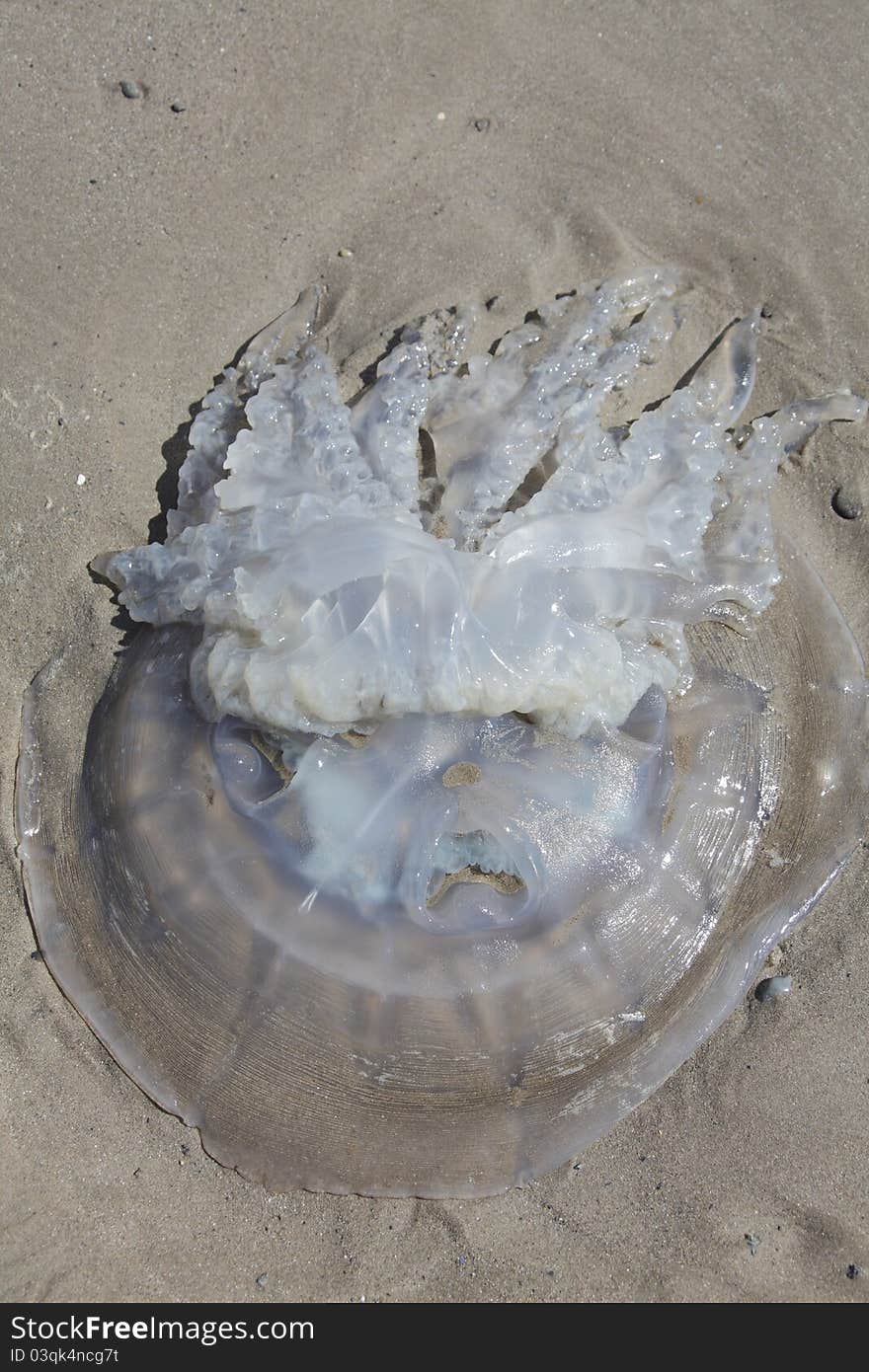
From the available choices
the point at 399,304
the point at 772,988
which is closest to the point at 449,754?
the point at 772,988

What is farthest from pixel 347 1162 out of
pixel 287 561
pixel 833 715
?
pixel 833 715

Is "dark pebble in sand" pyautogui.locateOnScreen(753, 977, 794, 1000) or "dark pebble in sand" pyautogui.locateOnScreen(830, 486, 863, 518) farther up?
"dark pebble in sand" pyautogui.locateOnScreen(830, 486, 863, 518)

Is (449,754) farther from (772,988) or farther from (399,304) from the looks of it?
(399,304)

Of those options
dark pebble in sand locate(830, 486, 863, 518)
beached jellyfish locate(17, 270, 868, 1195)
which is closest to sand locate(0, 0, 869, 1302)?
dark pebble in sand locate(830, 486, 863, 518)

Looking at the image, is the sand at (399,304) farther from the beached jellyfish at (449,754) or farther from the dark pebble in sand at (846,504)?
the beached jellyfish at (449,754)

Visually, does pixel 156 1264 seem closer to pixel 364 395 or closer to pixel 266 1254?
pixel 266 1254

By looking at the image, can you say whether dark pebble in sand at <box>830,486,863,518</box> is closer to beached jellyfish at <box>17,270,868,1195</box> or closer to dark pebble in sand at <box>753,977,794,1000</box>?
beached jellyfish at <box>17,270,868,1195</box>

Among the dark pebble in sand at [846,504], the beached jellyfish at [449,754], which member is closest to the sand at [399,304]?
the dark pebble in sand at [846,504]
